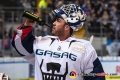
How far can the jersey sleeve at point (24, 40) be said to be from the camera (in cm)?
294

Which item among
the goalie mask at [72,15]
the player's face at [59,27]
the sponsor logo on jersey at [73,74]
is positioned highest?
the goalie mask at [72,15]

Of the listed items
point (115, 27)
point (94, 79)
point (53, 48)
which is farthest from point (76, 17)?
point (115, 27)

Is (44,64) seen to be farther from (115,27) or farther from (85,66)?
(115,27)

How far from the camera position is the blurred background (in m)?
7.77

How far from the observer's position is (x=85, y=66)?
2889 millimetres

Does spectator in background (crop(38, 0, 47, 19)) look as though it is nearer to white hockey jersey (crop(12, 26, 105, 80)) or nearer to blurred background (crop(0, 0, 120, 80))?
blurred background (crop(0, 0, 120, 80))

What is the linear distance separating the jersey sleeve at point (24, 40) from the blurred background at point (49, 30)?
128 inches

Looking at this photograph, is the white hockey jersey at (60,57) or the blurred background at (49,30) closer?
the white hockey jersey at (60,57)

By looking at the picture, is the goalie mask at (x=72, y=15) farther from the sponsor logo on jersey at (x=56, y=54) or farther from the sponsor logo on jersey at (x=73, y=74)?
the sponsor logo on jersey at (x=73, y=74)

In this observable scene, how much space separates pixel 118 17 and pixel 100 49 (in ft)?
8.81

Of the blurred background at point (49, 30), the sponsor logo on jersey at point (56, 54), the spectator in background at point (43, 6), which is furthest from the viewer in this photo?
the spectator in background at point (43, 6)

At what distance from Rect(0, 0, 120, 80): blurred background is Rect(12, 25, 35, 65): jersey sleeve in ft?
10.6

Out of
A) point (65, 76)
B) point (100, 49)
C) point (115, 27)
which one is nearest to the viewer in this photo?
point (65, 76)

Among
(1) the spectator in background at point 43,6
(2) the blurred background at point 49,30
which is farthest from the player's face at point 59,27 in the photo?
(1) the spectator in background at point 43,6
